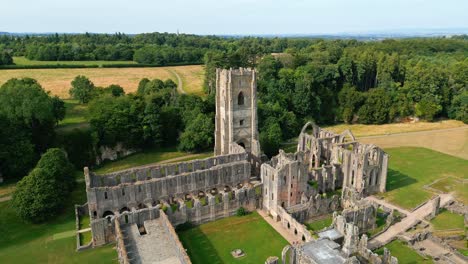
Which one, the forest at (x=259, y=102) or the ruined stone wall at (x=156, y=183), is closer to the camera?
the ruined stone wall at (x=156, y=183)

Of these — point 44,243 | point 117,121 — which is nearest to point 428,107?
point 117,121

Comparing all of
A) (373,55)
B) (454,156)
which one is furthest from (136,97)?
(373,55)

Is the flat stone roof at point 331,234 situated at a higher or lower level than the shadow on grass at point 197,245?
higher

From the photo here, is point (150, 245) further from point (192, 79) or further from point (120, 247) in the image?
point (192, 79)

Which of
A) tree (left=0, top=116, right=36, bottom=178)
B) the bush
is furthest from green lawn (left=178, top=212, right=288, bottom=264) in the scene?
tree (left=0, top=116, right=36, bottom=178)

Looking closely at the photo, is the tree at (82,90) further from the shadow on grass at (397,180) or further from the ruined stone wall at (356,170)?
the shadow on grass at (397,180)

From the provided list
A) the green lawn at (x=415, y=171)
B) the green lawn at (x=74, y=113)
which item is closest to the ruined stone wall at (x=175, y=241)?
the green lawn at (x=415, y=171)

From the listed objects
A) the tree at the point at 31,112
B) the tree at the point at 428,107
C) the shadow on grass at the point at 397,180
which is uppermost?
the tree at the point at 31,112
